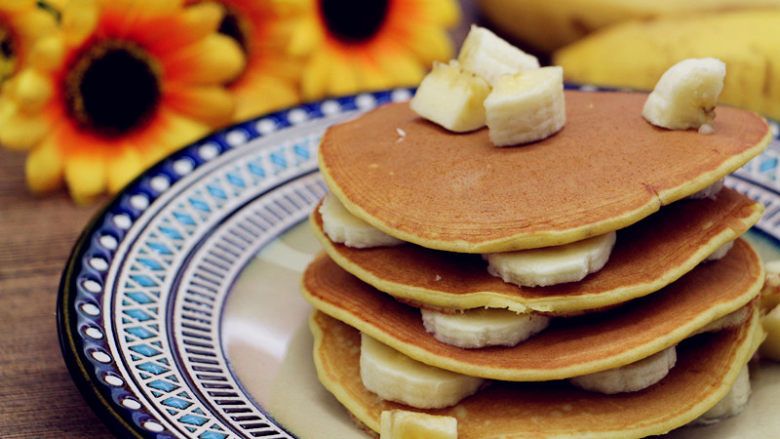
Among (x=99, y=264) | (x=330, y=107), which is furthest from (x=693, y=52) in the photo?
(x=99, y=264)

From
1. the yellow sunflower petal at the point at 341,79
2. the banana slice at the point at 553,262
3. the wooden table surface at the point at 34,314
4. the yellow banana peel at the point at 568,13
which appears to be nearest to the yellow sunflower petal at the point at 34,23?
the wooden table surface at the point at 34,314

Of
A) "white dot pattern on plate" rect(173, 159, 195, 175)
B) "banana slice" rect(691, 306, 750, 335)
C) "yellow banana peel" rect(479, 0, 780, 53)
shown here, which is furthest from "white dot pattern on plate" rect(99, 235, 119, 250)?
"yellow banana peel" rect(479, 0, 780, 53)

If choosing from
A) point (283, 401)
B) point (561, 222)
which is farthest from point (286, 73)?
point (561, 222)

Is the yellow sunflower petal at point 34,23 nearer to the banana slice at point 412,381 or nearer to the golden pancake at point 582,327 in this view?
the golden pancake at point 582,327

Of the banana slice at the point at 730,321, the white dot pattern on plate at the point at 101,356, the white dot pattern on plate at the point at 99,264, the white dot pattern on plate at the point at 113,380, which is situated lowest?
the white dot pattern on plate at the point at 99,264

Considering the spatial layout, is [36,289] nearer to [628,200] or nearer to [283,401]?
[283,401]

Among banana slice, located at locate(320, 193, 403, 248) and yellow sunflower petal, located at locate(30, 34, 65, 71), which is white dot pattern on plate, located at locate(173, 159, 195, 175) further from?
banana slice, located at locate(320, 193, 403, 248)
